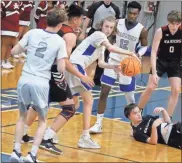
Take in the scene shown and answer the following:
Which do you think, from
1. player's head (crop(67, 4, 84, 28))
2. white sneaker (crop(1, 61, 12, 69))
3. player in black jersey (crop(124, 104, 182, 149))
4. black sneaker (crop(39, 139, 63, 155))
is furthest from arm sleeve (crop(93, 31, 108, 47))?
white sneaker (crop(1, 61, 12, 69))

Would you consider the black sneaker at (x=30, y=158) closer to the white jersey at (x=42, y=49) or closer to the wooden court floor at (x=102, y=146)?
the wooden court floor at (x=102, y=146)

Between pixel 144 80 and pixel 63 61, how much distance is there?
7.36 meters

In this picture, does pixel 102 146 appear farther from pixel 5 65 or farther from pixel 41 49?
pixel 5 65

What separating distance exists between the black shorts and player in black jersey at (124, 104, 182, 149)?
88cm

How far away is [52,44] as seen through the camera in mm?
5434

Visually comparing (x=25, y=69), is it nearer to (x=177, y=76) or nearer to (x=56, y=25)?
(x=56, y=25)

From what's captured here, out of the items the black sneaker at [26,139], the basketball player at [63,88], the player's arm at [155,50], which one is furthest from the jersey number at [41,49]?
the player's arm at [155,50]

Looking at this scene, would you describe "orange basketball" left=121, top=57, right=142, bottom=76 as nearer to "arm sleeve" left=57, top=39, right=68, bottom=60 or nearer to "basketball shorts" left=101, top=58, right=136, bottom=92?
"basketball shorts" left=101, top=58, right=136, bottom=92

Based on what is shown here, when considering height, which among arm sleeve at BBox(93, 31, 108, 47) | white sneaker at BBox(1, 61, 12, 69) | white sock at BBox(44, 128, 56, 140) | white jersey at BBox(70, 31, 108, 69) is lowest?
white sneaker at BBox(1, 61, 12, 69)

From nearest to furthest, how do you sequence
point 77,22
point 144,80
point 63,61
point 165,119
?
1. point 63,61
2. point 77,22
3. point 165,119
4. point 144,80

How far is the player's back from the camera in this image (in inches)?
214

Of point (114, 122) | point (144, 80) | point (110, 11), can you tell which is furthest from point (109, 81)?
point (144, 80)

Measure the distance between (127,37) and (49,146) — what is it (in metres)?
2.34

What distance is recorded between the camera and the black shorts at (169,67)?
740 centimetres
